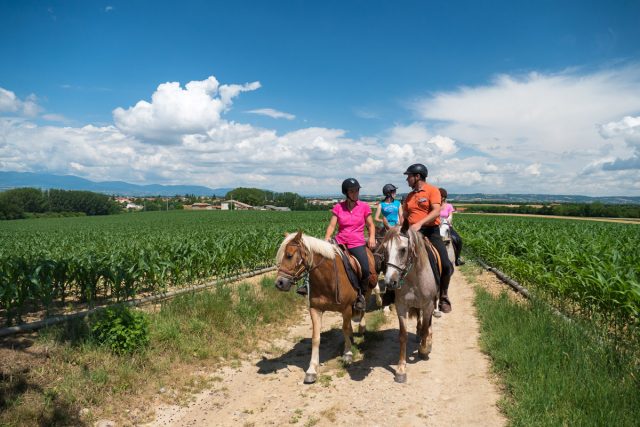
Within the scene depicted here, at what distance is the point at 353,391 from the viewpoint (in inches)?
207

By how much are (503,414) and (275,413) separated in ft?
9.54

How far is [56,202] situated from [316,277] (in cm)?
12224

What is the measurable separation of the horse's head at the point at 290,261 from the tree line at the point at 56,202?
103 meters

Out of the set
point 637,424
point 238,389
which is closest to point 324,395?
point 238,389

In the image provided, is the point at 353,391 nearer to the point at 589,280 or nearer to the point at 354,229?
the point at 354,229

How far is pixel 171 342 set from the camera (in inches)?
244

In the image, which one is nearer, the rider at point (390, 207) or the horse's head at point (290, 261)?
the horse's head at point (290, 261)

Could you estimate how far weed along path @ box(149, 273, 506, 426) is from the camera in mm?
4570

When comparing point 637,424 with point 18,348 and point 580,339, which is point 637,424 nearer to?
point 580,339

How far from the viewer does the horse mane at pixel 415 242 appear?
205 inches

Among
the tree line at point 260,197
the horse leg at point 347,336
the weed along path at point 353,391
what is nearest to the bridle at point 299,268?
the horse leg at point 347,336

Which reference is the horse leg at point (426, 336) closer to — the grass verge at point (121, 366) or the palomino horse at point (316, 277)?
the palomino horse at point (316, 277)

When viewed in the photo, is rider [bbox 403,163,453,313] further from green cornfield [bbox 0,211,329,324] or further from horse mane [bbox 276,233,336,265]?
green cornfield [bbox 0,211,329,324]

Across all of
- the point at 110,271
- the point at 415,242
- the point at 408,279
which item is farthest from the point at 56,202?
the point at 415,242
